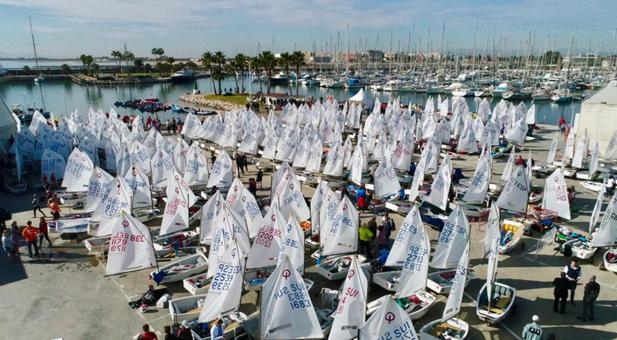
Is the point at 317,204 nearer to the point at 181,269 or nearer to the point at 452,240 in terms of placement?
the point at 452,240

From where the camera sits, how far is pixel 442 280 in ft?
55.4

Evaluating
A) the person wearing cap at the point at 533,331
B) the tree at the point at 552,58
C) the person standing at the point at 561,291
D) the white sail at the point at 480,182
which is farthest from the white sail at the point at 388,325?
the tree at the point at 552,58

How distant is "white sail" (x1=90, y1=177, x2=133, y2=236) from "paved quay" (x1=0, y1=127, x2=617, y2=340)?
137 cm

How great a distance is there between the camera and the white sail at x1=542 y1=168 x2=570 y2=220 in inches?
837

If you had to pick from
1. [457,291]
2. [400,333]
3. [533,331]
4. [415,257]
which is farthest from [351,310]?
[533,331]

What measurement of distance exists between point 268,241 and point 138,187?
10068 mm

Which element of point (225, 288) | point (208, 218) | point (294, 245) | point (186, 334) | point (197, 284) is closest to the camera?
point (186, 334)

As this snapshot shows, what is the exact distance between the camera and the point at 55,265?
61.7 feet

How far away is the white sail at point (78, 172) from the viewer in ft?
83.3

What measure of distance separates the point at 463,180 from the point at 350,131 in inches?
818

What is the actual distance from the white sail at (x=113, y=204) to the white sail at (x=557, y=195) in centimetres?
1976

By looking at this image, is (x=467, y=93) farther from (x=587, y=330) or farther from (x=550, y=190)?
(x=587, y=330)

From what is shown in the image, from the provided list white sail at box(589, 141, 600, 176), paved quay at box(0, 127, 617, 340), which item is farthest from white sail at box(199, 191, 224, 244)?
white sail at box(589, 141, 600, 176)

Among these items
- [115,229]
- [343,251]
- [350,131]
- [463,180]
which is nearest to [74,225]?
[115,229]
